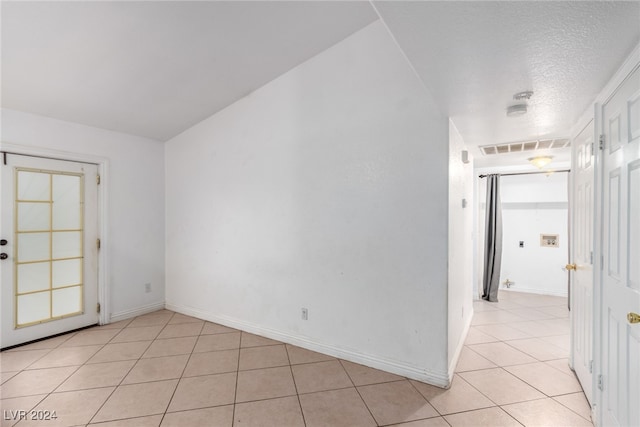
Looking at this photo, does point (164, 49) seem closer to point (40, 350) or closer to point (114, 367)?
point (114, 367)

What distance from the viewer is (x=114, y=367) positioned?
2549 millimetres

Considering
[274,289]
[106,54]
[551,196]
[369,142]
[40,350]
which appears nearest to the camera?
[106,54]

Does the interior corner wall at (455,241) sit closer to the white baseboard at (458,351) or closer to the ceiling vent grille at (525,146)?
the white baseboard at (458,351)

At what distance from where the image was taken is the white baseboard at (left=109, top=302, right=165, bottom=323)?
365cm

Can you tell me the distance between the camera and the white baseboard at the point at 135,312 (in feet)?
12.0

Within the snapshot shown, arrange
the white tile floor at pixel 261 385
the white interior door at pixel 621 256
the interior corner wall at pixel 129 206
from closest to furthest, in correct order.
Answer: the white interior door at pixel 621 256
the white tile floor at pixel 261 385
the interior corner wall at pixel 129 206

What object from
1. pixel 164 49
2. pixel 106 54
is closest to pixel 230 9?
pixel 164 49

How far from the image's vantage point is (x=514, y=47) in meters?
1.26

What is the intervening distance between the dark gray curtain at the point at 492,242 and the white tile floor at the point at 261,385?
134 cm

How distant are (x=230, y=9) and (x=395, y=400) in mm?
3158

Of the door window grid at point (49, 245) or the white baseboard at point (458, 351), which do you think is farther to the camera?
the door window grid at point (49, 245)

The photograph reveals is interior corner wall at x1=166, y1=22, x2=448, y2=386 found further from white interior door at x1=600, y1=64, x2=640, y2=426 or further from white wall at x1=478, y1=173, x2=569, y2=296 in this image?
white wall at x1=478, y1=173, x2=569, y2=296

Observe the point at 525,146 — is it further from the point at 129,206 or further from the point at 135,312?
the point at 135,312

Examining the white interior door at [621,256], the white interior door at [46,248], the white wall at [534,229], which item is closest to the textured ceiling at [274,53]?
the white interior door at [621,256]
